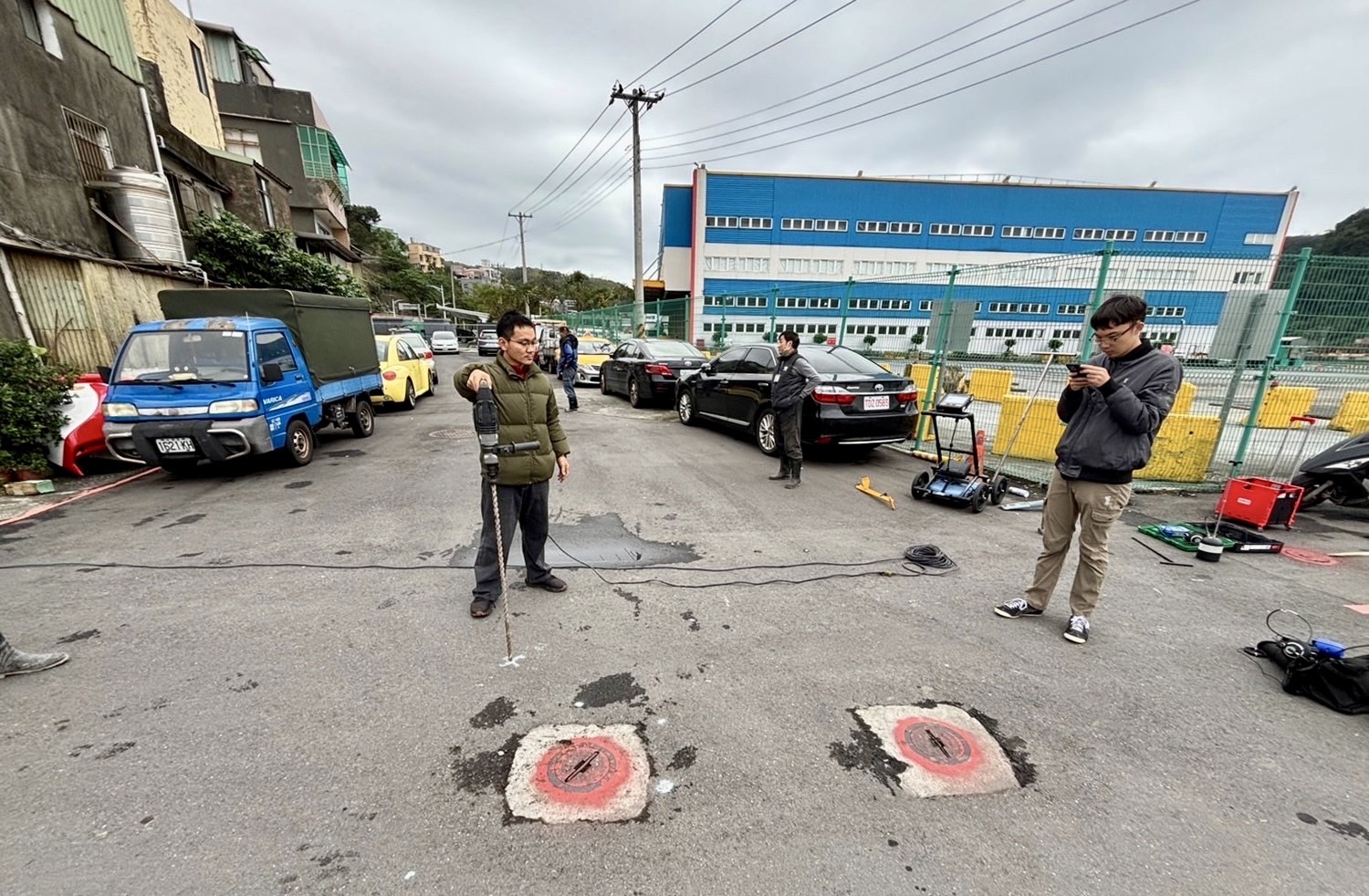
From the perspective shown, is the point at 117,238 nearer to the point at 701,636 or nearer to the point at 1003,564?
the point at 701,636

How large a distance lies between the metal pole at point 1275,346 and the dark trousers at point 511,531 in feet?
24.8

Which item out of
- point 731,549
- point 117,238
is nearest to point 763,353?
point 731,549

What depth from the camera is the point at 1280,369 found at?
18.4 ft

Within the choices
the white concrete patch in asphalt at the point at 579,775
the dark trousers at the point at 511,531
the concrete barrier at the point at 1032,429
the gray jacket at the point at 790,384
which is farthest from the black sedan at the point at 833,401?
the white concrete patch in asphalt at the point at 579,775

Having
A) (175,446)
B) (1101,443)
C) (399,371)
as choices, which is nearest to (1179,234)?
(1101,443)

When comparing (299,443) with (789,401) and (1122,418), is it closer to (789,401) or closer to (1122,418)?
(789,401)

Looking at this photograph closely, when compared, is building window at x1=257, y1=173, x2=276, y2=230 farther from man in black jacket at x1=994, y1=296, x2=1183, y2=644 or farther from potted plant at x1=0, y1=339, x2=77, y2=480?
Answer: man in black jacket at x1=994, y1=296, x2=1183, y2=644

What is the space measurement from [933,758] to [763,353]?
20.1 ft

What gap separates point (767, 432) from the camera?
293 inches

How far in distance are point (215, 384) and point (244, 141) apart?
33791 mm

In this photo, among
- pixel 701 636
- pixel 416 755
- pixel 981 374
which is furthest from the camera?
pixel 981 374

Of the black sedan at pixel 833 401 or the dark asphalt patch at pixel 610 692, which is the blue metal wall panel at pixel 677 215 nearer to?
the black sedan at pixel 833 401

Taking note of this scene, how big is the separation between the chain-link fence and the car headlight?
26.1 ft

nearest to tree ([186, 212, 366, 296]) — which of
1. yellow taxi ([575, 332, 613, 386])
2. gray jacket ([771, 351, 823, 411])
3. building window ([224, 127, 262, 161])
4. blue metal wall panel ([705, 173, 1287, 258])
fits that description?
yellow taxi ([575, 332, 613, 386])
